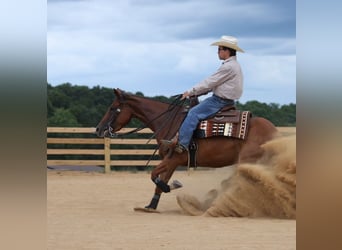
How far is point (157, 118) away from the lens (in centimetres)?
814

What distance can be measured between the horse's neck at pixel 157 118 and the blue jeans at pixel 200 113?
452mm

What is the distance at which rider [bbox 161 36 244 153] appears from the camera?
7.36m

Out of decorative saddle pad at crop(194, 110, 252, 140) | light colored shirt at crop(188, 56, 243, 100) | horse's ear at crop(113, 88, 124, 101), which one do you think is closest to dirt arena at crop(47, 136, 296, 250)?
decorative saddle pad at crop(194, 110, 252, 140)

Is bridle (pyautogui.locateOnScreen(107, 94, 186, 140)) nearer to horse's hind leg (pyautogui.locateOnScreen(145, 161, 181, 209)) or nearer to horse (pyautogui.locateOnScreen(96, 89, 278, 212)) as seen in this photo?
horse (pyautogui.locateOnScreen(96, 89, 278, 212))

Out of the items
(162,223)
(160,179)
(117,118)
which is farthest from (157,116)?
(162,223)

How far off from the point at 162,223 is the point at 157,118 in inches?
78.4

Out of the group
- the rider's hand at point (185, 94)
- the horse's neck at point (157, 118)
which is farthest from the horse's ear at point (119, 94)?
the rider's hand at point (185, 94)

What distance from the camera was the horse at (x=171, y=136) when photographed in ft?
24.8

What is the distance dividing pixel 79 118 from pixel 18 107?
22012 mm

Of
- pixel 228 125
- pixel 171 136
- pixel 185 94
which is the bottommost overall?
pixel 171 136

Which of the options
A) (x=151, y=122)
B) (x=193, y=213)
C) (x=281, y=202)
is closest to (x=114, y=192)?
(x=151, y=122)

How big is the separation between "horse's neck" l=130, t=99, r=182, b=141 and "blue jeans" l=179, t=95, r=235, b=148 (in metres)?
0.45

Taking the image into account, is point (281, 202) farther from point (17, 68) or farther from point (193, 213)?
point (17, 68)

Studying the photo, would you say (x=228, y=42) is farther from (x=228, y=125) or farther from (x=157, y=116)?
(x=157, y=116)
